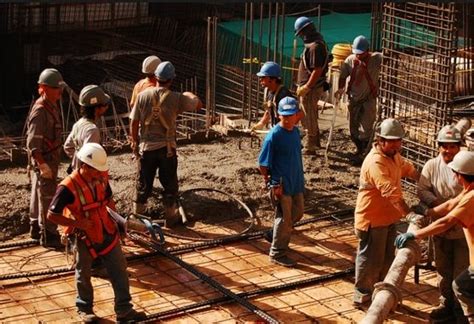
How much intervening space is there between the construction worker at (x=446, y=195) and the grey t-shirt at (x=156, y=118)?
3.01 m

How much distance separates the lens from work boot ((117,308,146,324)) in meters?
7.80

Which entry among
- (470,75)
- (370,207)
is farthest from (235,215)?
(470,75)

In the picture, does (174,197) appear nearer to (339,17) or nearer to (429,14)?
(429,14)

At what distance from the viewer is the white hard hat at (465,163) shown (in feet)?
22.5

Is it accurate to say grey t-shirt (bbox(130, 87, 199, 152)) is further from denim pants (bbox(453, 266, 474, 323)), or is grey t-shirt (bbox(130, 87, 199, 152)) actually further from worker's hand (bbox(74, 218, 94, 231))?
denim pants (bbox(453, 266, 474, 323))

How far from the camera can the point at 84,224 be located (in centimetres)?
743

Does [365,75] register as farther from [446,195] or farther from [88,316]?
[88,316]

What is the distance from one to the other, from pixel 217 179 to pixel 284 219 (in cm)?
270

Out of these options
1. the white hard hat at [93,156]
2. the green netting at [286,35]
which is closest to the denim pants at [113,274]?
the white hard hat at [93,156]

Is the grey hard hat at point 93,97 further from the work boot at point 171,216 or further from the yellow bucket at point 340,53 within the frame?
the yellow bucket at point 340,53

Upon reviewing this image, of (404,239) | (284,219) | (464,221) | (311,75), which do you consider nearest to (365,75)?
(311,75)

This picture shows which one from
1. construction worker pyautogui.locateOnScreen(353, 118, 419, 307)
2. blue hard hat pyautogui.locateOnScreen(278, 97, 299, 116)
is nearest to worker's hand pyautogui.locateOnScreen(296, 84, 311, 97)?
blue hard hat pyautogui.locateOnScreen(278, 97, 299, 116)

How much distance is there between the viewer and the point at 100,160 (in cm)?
733

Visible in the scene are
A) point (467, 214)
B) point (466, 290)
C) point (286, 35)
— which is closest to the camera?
point (467, 214)
